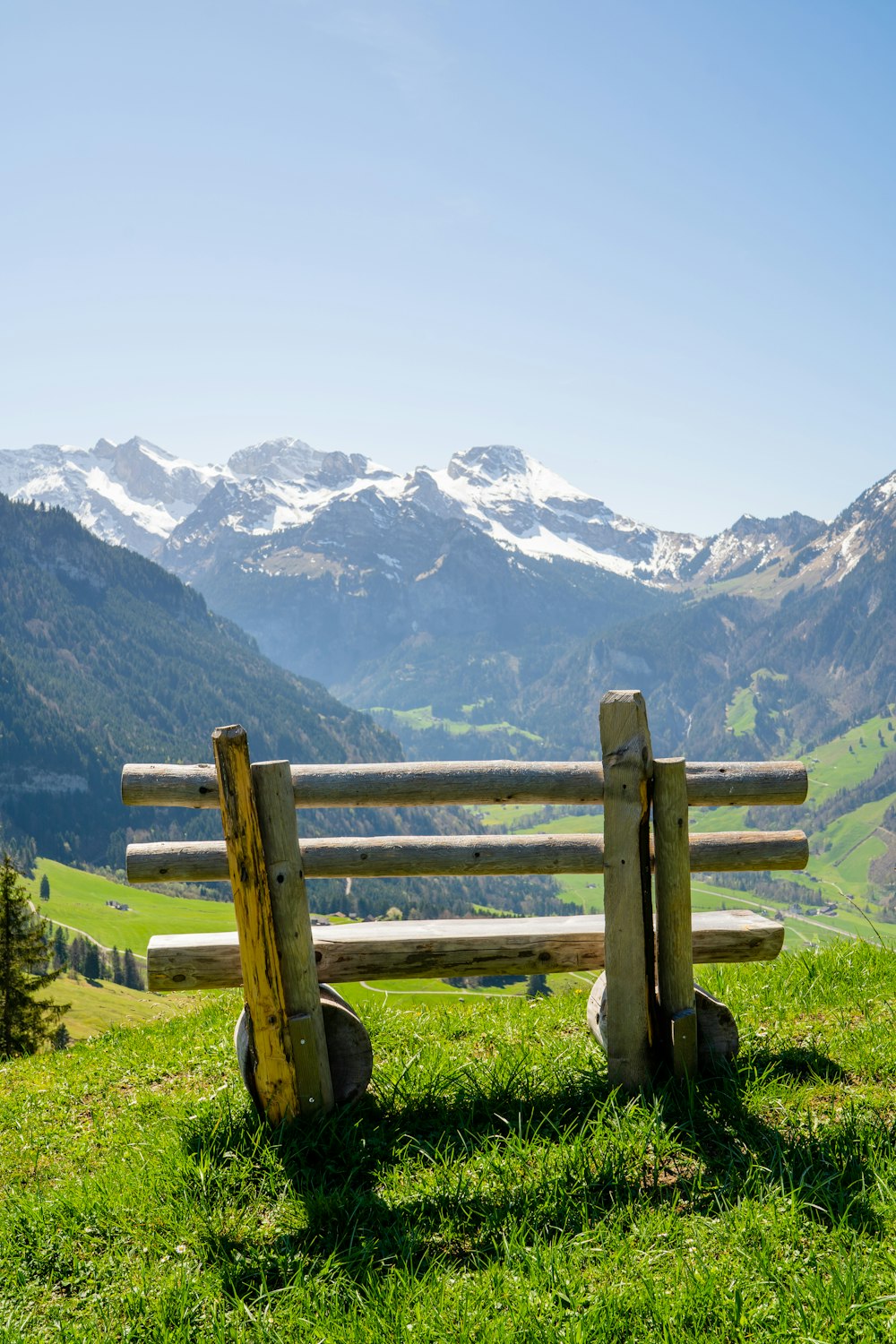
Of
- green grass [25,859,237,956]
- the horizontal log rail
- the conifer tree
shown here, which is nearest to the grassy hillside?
the horizontal log rail

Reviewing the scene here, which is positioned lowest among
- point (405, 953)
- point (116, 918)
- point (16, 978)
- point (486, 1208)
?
point (116, 918)

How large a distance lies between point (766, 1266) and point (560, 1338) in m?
1.15

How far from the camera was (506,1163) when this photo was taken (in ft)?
19.0

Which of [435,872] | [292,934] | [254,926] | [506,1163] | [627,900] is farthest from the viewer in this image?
[435,872]

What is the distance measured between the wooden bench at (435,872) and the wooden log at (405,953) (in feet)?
0.05

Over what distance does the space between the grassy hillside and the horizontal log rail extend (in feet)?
6.82

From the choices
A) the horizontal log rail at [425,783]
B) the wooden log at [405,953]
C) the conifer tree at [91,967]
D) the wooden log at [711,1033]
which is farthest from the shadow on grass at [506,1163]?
the conifer tree at [91,967]

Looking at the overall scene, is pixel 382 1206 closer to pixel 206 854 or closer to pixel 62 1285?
pixel 62 1285

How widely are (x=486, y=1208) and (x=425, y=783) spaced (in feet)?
9.46

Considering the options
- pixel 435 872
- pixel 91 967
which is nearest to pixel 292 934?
pixel 435 872

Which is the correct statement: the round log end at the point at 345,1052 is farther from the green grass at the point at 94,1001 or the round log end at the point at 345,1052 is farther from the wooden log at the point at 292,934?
the green grass at the point at 94,1001

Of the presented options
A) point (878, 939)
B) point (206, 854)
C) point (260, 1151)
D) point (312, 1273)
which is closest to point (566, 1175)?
point (312, 1273)

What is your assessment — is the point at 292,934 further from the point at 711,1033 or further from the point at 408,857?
the point at 711,1033

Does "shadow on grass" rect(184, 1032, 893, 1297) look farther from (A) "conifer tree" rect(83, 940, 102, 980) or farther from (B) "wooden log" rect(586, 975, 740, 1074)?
(A) "conifer tree" rect(83, 940, 102, 980)
